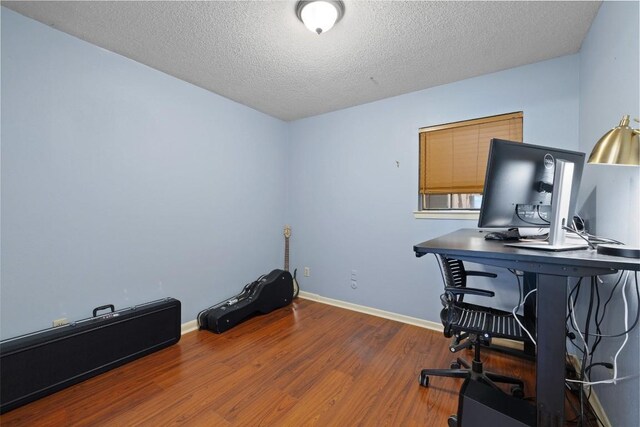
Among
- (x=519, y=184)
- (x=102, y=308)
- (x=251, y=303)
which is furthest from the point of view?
(x=251, y=303)

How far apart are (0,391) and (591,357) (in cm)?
342

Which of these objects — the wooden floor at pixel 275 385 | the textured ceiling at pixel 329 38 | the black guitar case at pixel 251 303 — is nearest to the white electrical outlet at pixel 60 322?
the wooden floor at pixel 275 385

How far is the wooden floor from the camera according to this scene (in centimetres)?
148

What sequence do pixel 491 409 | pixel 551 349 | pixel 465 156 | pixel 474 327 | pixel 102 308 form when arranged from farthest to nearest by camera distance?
pixel 465 156, pixel 102 308, pixel 474 327, pixel 491 409, pixel 551 349

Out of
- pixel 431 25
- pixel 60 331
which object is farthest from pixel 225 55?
pixel 60 331

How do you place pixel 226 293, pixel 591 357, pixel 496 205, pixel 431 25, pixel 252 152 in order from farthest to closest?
pixel 252 152 → pixel 226 293 → pixel 431 25 → pixel 591 357 → pixel 496 205

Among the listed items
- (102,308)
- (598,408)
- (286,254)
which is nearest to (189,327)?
(102,308)

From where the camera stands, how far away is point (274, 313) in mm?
2980

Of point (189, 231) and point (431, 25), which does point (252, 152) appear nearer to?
point (189, 231)

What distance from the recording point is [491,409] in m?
1.10

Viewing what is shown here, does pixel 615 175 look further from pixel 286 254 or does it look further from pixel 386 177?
pixel 286 254

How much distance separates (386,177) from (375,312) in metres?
1.51

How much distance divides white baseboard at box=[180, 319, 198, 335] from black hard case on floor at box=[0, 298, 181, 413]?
0.71 ft

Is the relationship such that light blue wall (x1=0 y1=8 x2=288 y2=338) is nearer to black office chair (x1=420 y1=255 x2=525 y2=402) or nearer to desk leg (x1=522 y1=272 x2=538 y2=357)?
black office chair (x1=420 y1=255 x2=525 y2=402)
